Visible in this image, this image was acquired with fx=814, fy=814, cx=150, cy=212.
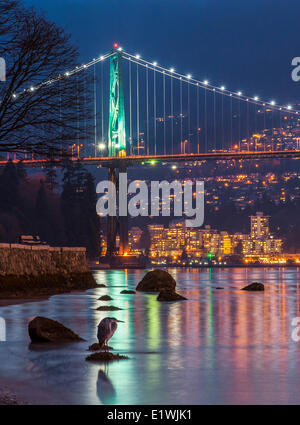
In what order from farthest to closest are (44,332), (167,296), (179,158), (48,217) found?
(48,217) → (179,158) → (167,296) → (44,332)

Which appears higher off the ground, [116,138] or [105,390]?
[116,138]

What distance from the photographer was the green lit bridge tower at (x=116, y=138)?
10231 centimetres

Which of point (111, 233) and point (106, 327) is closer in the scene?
point (106, 327)

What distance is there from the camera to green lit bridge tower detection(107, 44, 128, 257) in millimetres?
102312

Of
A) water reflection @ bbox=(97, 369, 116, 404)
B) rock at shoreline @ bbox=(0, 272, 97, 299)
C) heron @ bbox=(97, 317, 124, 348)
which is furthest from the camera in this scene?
rock at shoreline @ bbox=(0, 272, 97, 299)

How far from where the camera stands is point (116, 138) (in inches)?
4114

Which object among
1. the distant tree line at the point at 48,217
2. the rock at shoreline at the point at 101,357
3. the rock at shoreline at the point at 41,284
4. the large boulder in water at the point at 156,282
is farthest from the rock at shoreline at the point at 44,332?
the distant tree line at the point at 48,217

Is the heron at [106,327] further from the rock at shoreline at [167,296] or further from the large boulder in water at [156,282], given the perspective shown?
the large boulder in water at [156,282]

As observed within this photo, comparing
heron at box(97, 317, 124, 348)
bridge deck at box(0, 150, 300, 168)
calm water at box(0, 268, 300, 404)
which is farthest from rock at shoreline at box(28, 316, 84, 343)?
bridge deck at box(0, 150, 300, 168)

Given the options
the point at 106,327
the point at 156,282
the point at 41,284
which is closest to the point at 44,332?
the point at 106,327

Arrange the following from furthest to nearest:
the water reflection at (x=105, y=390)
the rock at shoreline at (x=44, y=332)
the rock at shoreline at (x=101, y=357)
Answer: the rock at shoreline at (x=44, y=332), the rock at shoreline at (x=101, y=357), the water reflection at (x=105, y=390)

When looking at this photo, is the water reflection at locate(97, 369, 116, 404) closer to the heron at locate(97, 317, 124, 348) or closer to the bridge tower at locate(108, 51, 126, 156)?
the heron at locate(97, 317, 124, 348)

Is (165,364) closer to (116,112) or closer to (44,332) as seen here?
(44,332)
